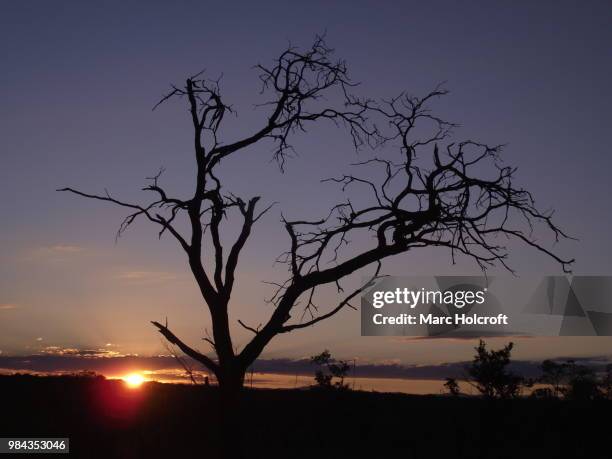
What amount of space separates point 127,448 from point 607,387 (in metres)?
Answer: 18.3

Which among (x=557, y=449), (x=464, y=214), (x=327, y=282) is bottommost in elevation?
(x=557, y=449)

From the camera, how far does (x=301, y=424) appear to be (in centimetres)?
1742

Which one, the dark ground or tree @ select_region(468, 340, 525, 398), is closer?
the dark ground

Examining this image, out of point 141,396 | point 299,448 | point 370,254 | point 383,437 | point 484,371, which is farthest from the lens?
point 484,371

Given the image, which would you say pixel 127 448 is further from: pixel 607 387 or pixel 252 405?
pixel 607 387

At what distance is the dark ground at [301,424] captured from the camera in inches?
589

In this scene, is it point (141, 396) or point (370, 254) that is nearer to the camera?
point (370, 254)

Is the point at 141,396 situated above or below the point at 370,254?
below

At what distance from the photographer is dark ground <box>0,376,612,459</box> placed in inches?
589

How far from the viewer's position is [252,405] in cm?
1984

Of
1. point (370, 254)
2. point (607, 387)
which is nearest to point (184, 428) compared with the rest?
point (370, 254)

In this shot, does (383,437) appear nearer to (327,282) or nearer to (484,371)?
(327,282)

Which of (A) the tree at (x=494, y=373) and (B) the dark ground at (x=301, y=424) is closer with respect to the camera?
(B) the dark ground at (x=301, y=424)

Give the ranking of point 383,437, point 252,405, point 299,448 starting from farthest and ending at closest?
1. point 252,405
2. point 383,437
3. point 299,448
